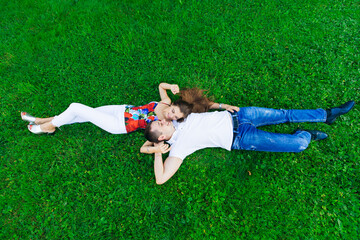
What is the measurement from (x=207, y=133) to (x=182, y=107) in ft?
2.17

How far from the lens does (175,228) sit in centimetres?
358

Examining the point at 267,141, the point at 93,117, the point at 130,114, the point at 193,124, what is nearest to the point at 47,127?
the point at 93,117

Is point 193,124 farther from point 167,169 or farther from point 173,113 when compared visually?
point 167,169

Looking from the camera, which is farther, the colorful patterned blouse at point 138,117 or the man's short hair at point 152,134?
the colorful patterned blouse at point 138,117

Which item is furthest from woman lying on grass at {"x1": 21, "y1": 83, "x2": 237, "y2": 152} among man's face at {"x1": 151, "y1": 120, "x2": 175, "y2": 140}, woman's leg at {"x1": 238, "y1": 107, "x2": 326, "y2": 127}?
woman's leg at {"x1": 238, "y1": 107, "x2": 326, "y2": 127}

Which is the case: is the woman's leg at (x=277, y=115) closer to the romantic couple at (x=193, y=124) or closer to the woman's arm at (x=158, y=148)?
the romantic couple at (x=193, y=124)

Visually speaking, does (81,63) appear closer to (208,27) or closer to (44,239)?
(208,27)

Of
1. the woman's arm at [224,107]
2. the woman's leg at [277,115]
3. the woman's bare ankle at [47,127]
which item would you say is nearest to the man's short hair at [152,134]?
the woman's arm at [224,107]

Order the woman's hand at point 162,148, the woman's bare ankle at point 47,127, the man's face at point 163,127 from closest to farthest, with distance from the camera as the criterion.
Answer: the man's face at point 163,127
the woman's hand at point 162,148
the woman's bare ankle at point 47,127

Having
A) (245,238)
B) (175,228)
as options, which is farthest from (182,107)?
(245,238)

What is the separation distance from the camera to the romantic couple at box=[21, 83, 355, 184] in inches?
139

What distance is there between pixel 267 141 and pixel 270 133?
7.4 inches

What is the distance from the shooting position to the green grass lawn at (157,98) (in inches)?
143

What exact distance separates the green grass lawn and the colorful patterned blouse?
1.26 feet
